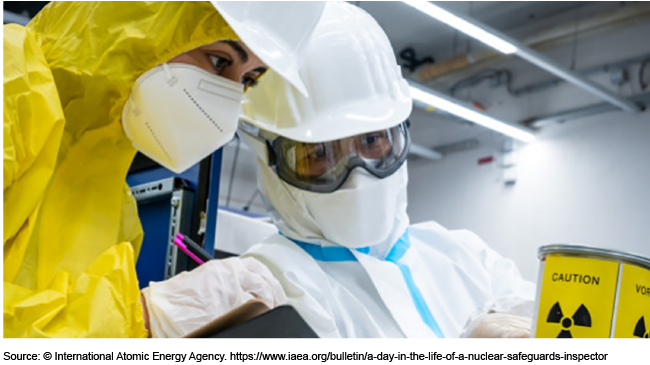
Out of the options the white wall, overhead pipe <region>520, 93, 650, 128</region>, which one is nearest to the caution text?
the white wall

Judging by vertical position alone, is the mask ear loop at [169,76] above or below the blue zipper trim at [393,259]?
above

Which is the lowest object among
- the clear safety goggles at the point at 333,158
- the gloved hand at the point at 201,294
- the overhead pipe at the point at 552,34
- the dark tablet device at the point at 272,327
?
the gloved hand at the point at 201,294

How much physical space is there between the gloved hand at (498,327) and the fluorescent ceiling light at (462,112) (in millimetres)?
3978

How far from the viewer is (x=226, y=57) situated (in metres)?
1.56

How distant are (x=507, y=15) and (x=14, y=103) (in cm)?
576

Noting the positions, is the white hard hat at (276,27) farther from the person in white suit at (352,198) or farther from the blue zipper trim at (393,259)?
the blue zipper trim at (393,259)

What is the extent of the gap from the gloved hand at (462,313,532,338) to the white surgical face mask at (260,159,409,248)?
2.91ft

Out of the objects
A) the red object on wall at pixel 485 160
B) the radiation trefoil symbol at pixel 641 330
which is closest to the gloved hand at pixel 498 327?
the radiation trefoil symbol at pixel 641 330

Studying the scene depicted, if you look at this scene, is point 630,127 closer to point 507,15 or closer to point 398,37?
point 507,15

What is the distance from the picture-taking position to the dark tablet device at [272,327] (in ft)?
3.16

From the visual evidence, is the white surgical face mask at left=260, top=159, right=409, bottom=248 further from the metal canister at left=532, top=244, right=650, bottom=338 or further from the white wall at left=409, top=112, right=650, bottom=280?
the white wall at left=409, top=112, right=650, bottom=280

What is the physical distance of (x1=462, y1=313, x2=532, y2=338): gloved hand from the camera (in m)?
1.18

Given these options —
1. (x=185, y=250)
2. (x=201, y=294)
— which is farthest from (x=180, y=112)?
(x=185, y=250)

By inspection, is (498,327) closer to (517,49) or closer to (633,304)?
(633,304)
